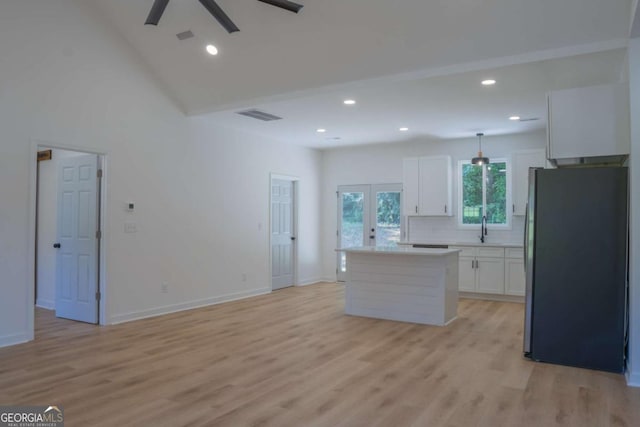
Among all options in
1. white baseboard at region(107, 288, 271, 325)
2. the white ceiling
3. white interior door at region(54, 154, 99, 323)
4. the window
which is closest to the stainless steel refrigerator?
the white ceiling

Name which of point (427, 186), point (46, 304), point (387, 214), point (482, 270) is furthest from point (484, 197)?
point (46, 304)

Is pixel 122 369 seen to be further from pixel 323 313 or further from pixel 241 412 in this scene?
pixel 323 313

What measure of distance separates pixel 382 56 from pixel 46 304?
19.2ft

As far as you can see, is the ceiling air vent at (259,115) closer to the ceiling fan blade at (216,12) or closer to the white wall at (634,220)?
the ceiling fan blade at (216,12)

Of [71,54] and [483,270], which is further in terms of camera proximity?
[483,270]

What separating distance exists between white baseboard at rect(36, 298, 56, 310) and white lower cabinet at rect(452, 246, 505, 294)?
613 centimetres

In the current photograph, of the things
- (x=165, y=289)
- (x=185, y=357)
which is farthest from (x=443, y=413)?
(x=165, y=289)

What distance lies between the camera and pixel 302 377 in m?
3.64

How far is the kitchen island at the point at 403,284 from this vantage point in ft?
17.7

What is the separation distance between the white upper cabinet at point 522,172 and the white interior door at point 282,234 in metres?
3.98

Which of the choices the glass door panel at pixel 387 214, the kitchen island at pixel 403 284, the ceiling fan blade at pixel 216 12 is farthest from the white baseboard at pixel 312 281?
the ceiling fan blade at pixel 216 12

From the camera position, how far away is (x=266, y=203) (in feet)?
26.1

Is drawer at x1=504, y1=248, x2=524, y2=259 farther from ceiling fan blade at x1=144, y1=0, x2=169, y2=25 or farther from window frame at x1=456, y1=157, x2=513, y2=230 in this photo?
ceiling fan blade at x1=144, y1=0, x2=169, y2=25

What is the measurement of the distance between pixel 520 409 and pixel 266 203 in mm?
5631
